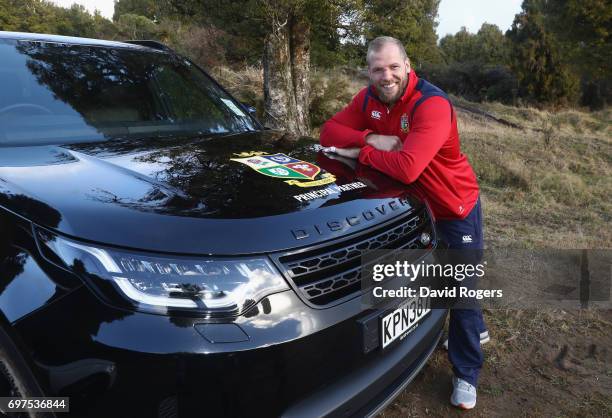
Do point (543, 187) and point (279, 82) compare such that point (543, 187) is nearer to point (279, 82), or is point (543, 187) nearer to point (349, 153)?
point (279, 82)

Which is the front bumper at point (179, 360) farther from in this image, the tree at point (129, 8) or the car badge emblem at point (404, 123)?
the tree at point (129, 8)

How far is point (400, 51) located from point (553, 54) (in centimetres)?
2625

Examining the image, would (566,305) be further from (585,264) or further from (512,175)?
(512,175)

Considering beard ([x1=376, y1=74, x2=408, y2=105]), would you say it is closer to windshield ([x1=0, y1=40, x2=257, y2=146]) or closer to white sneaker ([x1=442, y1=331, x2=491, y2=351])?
windshield ([x1=0, y1=40, x2=257, y2=146])

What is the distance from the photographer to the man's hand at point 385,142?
239 cm

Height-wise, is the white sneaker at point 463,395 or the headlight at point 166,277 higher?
the headlight at point 166,277

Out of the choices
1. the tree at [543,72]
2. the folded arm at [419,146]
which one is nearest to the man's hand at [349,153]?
the folded arm at [419,146]

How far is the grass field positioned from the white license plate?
633 millimetres

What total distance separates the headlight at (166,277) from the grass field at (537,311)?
1.28 metres

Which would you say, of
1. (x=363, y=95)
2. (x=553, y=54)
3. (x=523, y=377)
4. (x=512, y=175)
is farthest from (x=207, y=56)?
(x=553, y=54)

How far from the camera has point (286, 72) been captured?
7199mm

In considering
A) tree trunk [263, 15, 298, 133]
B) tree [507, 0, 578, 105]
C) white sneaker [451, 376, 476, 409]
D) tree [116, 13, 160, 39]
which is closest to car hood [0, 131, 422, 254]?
white sneaker [451, 376, 476, 409]

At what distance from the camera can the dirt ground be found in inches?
89.8

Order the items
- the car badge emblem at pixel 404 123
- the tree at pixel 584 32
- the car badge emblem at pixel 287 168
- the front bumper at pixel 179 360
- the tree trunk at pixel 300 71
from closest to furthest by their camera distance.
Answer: the front bumper at pixel 179 360 → the car badge emblem at pixel 287 168 → the car badge emblem at pixel 404 123 → the tree trunk at pixel 300 71 → the tree at pixel 584 32
